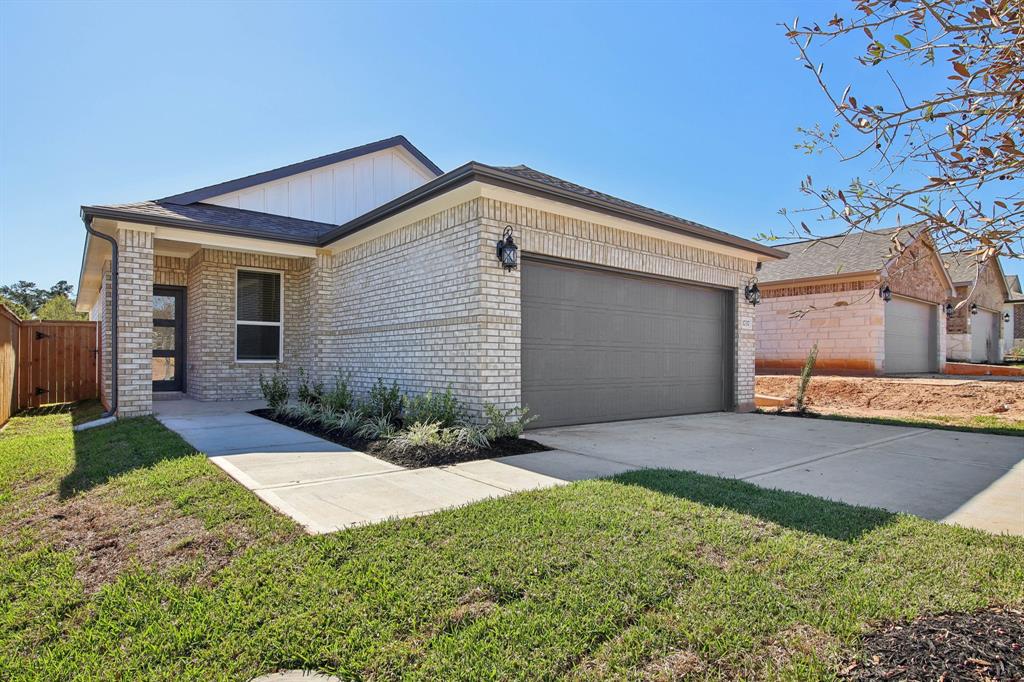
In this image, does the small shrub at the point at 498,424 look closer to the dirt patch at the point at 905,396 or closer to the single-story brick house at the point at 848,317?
the dirt patch at the point at 905,396

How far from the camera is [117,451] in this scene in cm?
597

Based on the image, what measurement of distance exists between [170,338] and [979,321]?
98.4ft

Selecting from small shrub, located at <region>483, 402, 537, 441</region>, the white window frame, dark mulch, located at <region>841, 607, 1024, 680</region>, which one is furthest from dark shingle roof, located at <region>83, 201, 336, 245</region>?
dark mulch, located at <region>841, 607, 1024, 680</region>

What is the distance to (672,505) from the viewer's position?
13.2 feet

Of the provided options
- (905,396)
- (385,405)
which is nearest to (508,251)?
(385,405)

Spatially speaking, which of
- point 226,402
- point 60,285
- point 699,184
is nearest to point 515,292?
point 699,184

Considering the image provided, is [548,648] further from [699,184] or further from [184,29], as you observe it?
[184,29]

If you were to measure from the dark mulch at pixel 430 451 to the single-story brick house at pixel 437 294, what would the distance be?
80 centimetres

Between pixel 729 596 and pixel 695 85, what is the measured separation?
4.90 meters

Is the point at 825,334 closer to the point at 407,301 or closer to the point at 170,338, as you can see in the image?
the point at 407,301

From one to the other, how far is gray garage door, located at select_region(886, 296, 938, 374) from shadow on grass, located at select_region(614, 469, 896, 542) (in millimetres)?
14610

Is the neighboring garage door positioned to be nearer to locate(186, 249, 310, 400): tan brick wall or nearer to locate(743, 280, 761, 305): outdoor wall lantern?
locate(743, 280, 761, 305): outdoor wall lantern

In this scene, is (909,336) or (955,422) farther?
(909,336)

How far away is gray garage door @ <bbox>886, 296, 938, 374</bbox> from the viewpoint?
16.4 metres
